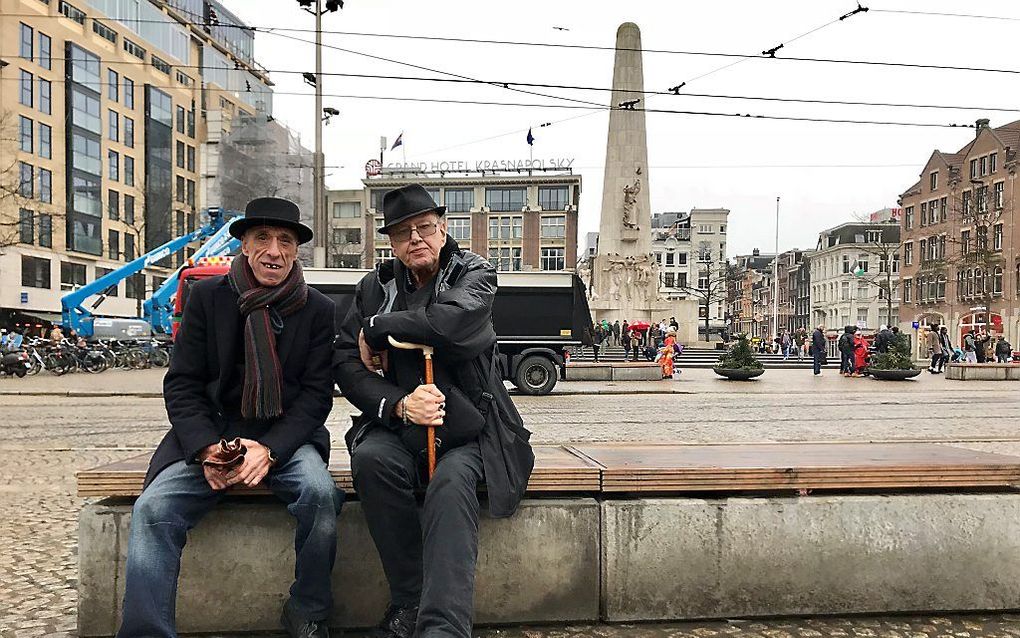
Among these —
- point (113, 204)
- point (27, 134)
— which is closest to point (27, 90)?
point (27, 134)

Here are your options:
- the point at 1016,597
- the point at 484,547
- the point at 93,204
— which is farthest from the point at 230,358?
the point at 93,204

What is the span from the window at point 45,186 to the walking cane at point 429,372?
5088 cm

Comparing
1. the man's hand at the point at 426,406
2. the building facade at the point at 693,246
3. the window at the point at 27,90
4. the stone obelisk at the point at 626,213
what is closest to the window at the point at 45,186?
the window at the point at 27,90

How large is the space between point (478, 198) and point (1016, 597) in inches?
3375

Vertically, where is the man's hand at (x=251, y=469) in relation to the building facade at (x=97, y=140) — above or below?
below

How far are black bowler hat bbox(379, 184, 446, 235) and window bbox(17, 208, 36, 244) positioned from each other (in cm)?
4598

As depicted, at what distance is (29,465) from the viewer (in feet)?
25.6

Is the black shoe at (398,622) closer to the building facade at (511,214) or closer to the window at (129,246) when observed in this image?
the window at (129,246)

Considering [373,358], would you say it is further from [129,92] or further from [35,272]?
[129,92]

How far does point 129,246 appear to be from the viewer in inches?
2202

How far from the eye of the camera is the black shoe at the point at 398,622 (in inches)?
124

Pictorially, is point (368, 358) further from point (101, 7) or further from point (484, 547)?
point (101, 7)

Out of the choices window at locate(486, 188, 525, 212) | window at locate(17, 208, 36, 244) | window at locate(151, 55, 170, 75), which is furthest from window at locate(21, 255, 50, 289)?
window at locate(486, 188, 525, 212)

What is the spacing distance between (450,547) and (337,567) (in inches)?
25.1
